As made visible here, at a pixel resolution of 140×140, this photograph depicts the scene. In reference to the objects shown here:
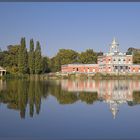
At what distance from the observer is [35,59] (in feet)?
140

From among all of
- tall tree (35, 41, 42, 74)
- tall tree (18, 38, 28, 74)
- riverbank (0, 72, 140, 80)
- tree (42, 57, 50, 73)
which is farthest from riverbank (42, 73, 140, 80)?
tree (42, 57, 50, 73)

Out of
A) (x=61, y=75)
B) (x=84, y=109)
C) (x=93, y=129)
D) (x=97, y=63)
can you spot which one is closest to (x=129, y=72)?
(x=97, y=63)

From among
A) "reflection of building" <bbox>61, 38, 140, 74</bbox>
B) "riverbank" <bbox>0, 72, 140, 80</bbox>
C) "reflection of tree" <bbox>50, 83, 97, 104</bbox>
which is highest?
"reflection of building" <bbox>61, 38, 140, 74</bbox>

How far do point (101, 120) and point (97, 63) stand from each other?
44573 millimetres

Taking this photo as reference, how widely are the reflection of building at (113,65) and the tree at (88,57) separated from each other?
3.89 m

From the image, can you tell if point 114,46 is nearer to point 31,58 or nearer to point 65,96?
point 31,58

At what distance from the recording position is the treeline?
4191 cm

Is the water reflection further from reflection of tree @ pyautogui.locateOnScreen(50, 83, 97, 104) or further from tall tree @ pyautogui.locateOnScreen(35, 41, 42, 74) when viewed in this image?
tall tree @ pyautogui.locateOnScreen(35, 41, 42, 74)

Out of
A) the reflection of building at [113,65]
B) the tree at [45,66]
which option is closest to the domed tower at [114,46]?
the reflection of building at [113,65]

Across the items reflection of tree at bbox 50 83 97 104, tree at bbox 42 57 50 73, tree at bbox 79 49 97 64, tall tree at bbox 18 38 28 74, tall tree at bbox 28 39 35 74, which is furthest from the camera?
tree at bbox 79 49 97 64

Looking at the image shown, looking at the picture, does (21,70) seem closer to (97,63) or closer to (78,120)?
(97,63)

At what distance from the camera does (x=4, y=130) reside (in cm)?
714

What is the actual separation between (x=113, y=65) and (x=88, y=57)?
6.12 m

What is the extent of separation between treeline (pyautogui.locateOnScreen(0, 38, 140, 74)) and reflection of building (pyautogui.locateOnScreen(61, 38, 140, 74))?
412 centimetres
